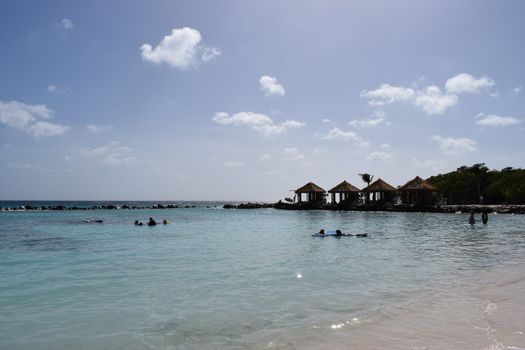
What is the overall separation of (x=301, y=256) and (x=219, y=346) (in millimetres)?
8923

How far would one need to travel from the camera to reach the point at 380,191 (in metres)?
56.0

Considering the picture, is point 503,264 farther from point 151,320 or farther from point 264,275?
point 151,320

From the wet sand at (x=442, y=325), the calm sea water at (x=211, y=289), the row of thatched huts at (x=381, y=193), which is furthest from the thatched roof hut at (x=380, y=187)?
the wet sand at (x=442, y=325)

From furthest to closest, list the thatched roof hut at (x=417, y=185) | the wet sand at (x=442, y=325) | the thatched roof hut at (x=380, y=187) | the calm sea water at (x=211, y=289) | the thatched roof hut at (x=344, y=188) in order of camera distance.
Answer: the thatched roof hut at (x=344, y=188), the thatched roof hut at (x=380, y=187), the thatched roof hut at (x=417, y=185), the calm sea water at (x=211, y=289), the wet sand at (x=442, y=325)

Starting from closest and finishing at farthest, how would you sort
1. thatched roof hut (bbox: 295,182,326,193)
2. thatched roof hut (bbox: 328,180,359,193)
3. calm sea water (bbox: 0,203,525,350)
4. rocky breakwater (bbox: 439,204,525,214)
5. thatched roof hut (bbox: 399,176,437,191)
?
calm sea water (bbox: 0,203,525,350), rocky breakwater (bbox: 439,204,525,214), thatched roof hut (bbox: 399,176,437,191), thatched roof hut (bbox: 328,180,359,193), thatched roof hut (bbox: 295,182,326,193)

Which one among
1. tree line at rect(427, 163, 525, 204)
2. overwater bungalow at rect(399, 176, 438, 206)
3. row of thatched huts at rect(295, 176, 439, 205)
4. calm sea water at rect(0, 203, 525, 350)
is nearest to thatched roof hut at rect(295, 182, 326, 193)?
row of thatched huts at rect(295, 176, 439, 205)

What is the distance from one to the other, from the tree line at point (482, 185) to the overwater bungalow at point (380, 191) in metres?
7.45

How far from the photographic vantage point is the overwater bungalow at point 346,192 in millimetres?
59906

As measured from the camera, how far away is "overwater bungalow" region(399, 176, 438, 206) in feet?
173

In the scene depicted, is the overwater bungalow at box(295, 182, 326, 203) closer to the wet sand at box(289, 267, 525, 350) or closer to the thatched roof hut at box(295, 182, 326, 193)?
the thatched roof hut at box(295, 182, 326, 193)

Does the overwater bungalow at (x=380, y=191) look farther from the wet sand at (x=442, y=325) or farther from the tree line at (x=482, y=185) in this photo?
the wet sand at (x=442, y=325)

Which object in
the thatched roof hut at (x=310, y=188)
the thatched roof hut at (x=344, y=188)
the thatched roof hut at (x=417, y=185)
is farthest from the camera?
the thatched roof hut at (x=310, y=188)

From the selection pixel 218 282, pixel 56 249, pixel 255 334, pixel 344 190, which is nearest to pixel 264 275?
pixel 218 282

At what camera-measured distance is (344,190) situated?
59969mm
